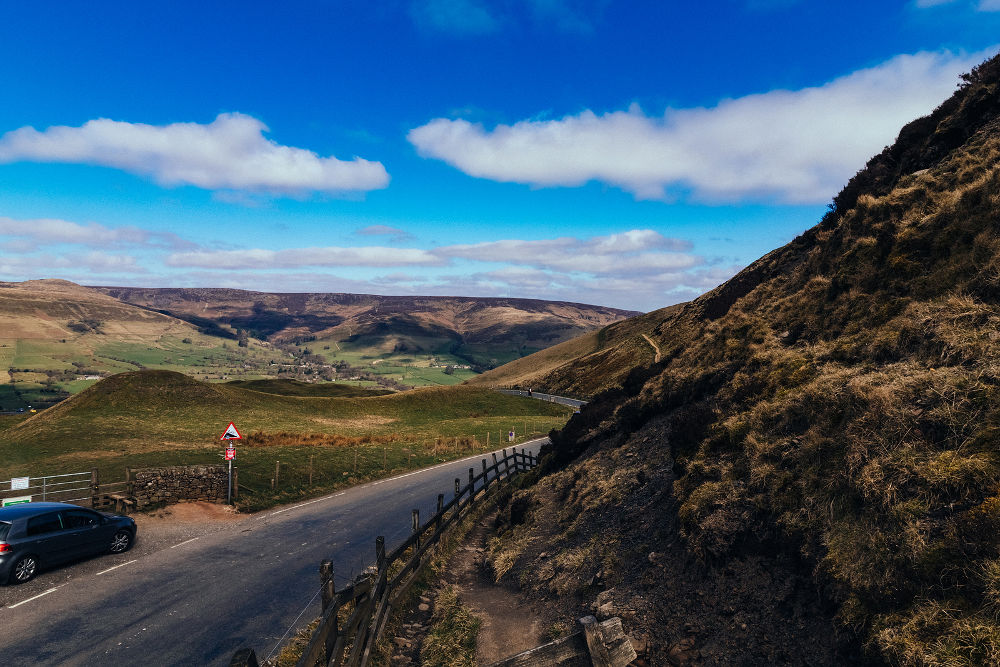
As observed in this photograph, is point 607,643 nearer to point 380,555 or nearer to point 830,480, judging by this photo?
point 830,480

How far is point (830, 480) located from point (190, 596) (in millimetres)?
14223

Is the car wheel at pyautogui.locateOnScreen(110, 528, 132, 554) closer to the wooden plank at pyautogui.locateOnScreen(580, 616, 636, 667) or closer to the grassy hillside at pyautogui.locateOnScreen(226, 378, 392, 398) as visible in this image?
the wooden plank at pyautogui.locateOnScreen(580, 616, 636, 667)

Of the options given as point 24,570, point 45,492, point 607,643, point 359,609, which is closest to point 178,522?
point 24,570

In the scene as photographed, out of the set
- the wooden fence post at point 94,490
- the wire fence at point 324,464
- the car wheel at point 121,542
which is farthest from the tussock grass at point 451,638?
the wooden fence post at point 94,490

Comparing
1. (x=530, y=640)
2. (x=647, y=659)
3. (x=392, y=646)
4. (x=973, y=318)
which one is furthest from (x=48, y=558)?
(x=973, y=318)

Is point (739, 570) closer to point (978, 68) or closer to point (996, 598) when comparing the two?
point (996, 598)

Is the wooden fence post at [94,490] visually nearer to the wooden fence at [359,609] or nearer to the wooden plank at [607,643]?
the wooden fence at [359,609]

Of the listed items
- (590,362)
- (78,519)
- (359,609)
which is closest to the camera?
(359,609)

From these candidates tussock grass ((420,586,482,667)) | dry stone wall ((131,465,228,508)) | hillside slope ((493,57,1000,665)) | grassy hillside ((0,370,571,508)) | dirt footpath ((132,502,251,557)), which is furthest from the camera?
grassy hillside ((0,370,571,508))

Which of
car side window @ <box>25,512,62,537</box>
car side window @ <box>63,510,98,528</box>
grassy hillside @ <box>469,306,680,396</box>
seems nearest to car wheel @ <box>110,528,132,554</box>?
car side window @ <box>63,510,98,528</box>

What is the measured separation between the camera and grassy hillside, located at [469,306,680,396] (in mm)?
99875

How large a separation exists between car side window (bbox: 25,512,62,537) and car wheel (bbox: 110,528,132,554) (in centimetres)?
183

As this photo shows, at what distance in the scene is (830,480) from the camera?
781cm

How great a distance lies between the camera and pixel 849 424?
27.7 ft
